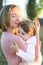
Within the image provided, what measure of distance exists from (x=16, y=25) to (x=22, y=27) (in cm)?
6

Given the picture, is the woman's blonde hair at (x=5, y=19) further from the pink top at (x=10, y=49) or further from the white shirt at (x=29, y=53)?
the white shirt at (x=29, y=53)

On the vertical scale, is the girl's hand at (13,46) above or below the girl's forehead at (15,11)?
below

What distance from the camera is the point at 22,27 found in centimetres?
195

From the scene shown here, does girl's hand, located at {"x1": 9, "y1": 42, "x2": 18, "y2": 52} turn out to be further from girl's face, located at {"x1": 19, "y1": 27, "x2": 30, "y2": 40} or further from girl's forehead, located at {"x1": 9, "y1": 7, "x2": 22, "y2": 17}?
girl's forehead, located at {"x1": 9, "y1": 7, "x2": 22, "y2": 17}

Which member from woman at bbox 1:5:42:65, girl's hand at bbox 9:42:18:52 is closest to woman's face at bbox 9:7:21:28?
woman at bbox 1:5:42:65

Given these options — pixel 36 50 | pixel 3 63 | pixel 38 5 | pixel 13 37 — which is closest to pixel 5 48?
pixel 13 37

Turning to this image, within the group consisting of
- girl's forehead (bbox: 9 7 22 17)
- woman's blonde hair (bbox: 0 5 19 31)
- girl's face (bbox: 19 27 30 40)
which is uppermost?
girl's forehead (bbox: 9 7 22 17)

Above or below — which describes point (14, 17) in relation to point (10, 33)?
above

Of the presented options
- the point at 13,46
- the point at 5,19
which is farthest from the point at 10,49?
the point at 5,19

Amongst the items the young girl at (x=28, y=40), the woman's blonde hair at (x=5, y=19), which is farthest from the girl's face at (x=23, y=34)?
the woman's blonde hair at (x=5, y=19)

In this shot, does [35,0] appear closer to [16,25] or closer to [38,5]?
[38,5]

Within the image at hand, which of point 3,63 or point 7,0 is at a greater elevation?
point 7,0

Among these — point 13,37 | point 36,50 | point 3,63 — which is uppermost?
point 13,37

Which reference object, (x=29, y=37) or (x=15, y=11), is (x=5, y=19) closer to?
(x=15, y=11)
